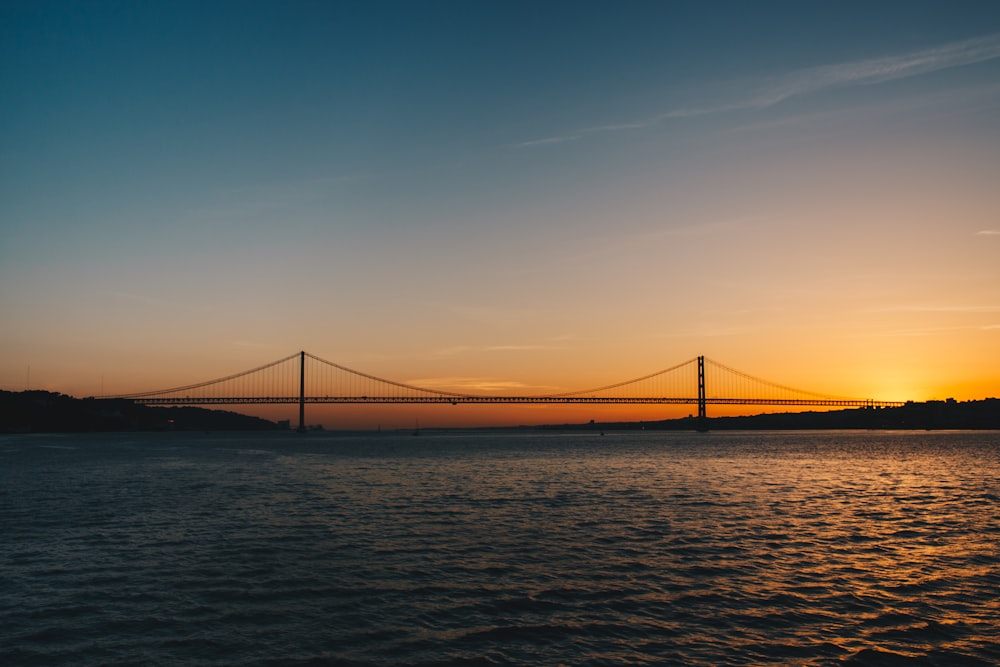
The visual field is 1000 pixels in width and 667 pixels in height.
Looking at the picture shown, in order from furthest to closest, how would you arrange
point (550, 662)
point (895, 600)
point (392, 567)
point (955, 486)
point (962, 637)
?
point (955, 486)
point (392, 567)
point (895, 600)
point (962, 637)
point (550, 662)

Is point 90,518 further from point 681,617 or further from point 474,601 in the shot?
point 681,617

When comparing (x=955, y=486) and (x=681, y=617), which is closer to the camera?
(x=681, y=617)

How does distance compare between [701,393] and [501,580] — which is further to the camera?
[701,393]

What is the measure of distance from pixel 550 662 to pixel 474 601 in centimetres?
419

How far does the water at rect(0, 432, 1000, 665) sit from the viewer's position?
12.8 meters

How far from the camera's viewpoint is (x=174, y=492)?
40312mm

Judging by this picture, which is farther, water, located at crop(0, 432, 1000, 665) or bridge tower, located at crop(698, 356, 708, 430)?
bridge tower, located at crop(698, 356, 708, 430)

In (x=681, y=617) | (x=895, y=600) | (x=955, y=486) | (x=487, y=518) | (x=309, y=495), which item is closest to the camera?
(x=681, y=617)

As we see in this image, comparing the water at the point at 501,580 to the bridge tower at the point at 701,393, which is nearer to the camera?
the water at the point at 501,580

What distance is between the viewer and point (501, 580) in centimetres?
1784

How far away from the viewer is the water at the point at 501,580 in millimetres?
12789

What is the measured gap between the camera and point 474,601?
15.9 meters

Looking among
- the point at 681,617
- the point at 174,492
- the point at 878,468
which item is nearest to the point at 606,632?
the point at 681,617

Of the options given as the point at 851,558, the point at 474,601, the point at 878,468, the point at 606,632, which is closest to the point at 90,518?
the point at 474,601
